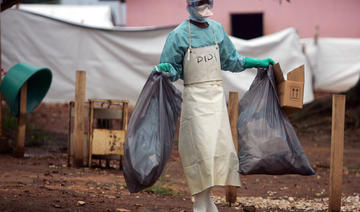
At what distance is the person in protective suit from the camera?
14.0 feet

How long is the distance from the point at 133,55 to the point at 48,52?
6.25 feet

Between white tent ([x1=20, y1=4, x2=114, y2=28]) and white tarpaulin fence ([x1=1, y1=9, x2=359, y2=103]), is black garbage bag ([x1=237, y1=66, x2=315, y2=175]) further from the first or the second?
white tent ([x1=20, y1=4, x2=114, y2=28])

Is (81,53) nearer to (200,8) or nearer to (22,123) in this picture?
(22,123)

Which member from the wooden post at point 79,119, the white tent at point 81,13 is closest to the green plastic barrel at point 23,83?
the wooden post at point 79,119

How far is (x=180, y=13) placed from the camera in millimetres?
19422

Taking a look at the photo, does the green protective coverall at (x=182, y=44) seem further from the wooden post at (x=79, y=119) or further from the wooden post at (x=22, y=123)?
the wooden post at (x=22, y=123)

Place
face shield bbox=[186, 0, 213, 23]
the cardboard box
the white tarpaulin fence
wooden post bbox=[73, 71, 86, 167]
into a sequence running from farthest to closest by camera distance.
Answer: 1. the white tarpaulin fence
2. wooden post bbox=[73, 71, 86, 167]
3. the cardboard box
4. face shield bbox=[186, 0, 213, 23]

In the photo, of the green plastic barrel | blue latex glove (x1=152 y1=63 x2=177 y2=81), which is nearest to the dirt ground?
the green plastic barrel

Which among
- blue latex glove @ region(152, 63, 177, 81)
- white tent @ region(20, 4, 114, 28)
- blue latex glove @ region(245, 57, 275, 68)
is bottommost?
blue latex glove @ region(152, 63, 177, 81)

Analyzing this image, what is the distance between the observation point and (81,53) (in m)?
13.0

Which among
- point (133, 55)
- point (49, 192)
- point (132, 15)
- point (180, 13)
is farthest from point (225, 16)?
point (49, 192)

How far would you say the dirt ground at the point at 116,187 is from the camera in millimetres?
5031

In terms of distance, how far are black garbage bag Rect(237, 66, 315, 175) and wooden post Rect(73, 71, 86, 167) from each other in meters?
3.05

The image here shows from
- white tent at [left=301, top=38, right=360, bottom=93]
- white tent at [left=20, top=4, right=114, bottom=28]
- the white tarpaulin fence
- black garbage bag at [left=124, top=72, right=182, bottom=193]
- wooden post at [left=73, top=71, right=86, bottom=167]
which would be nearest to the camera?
black garbage bag at [left=124, top=72, right=182, bottom=193]
